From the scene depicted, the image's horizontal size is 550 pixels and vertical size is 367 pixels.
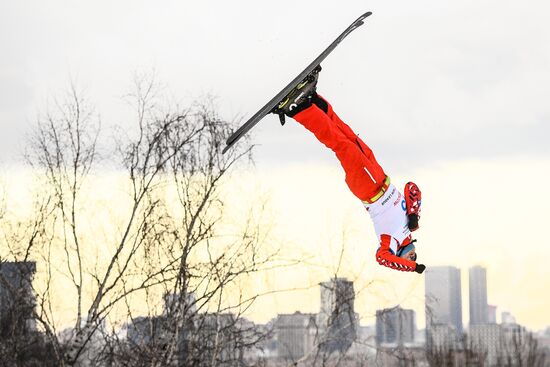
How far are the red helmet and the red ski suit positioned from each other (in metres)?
0.21

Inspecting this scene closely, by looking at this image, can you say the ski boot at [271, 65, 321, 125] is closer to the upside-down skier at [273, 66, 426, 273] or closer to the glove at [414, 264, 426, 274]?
the upside-down skier at [273, 66, 426, 273]

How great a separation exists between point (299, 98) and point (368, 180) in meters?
0.69

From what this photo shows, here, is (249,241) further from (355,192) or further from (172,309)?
(355,192)

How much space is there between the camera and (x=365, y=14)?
595 cm

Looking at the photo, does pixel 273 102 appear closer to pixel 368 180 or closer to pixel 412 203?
pixel 368 180

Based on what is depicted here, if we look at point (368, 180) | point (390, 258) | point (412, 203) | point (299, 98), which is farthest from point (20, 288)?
point (299, 98)

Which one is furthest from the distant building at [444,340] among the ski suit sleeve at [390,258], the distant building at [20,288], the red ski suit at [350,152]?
the red ski suit at [350,152]

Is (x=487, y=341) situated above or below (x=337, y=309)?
above

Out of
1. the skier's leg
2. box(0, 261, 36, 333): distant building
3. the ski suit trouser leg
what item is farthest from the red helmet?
box(0, 261, 36, 333): distant building

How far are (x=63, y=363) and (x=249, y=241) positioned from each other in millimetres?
3105

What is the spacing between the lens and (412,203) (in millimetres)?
5812

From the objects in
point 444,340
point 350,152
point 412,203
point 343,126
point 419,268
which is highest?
point 444,340

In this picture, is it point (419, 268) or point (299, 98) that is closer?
point (299, 98)

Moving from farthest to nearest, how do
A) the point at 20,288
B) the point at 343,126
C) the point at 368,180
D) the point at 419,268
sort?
1. the point at 20,288
2. the point at 419,268
3. the point at 368,180
4. the point at 343,126
